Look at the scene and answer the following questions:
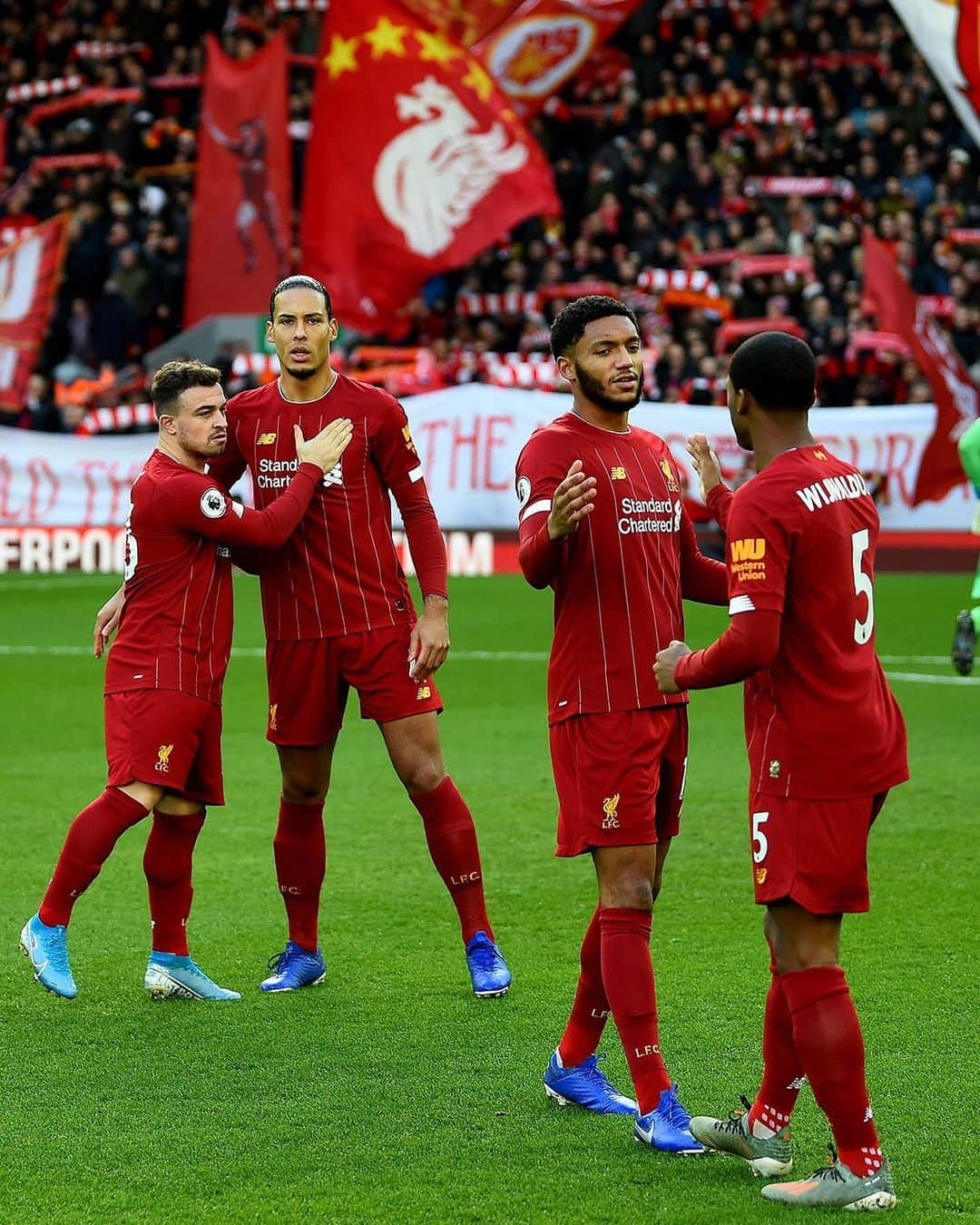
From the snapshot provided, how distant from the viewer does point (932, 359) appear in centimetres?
1814

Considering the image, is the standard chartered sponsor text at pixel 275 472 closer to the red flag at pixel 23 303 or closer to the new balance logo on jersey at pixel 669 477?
the new balance logo on jersey at pixel 669 477

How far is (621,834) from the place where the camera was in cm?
477

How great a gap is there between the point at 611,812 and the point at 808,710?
2.43 ft

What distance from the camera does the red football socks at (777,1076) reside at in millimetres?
4387

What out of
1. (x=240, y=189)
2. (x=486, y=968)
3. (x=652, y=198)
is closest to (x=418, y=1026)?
(x=486, y=968)

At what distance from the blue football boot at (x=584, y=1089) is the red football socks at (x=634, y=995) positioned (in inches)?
8.5

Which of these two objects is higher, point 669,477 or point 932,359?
point 932,359

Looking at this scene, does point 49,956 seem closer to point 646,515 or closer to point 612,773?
point 612,773

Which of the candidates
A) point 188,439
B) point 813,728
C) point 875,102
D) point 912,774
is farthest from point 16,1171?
point 875,102

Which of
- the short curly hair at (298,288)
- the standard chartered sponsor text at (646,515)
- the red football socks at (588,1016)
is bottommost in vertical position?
the red football socks at (588,1016)

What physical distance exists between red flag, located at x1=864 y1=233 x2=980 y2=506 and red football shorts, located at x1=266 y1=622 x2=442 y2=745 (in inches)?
505

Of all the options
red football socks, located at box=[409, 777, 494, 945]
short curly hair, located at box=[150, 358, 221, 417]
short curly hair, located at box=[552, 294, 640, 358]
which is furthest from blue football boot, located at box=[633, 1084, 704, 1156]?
short curly hair, located at box=[150, 358, 221, 417]

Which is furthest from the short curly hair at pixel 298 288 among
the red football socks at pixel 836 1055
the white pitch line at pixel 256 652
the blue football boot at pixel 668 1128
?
the white pitch line at pixel 256 652

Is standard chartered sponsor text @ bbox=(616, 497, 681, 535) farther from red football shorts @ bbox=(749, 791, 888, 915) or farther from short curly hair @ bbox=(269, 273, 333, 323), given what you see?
short curly hair @ bbox=(269, 273, 333, 323)
